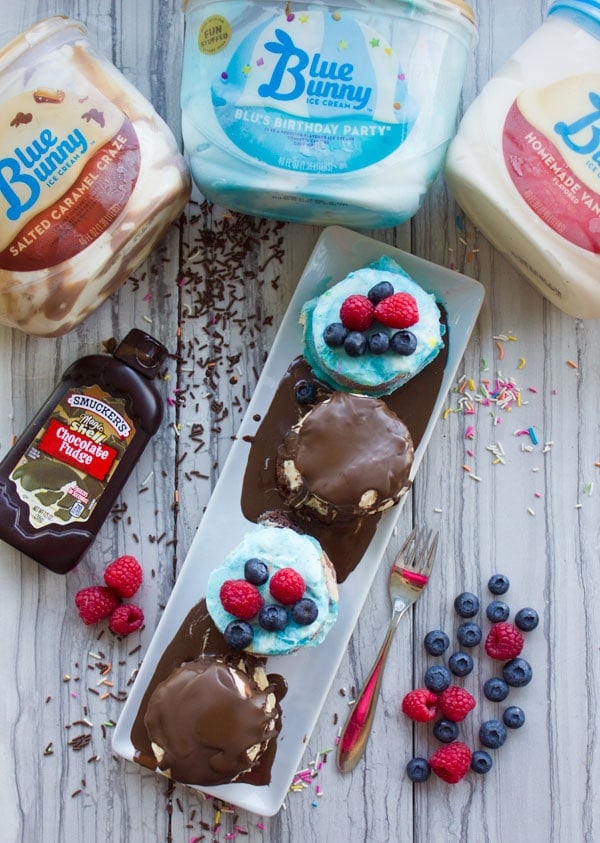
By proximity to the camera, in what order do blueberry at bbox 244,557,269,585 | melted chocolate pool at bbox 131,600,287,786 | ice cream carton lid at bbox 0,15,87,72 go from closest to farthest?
ice cream carton lid at bbox 0,15,87,72 < blueberry at bbox 244,557,269,585 < melted chocolate pool at bbox 131,600,287,786

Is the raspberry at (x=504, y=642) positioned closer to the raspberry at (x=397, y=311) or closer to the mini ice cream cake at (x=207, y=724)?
the mini ice cream cake at (x=207, y=724)

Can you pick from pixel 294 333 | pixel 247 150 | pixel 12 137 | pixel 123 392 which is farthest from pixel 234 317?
pixel 12 137

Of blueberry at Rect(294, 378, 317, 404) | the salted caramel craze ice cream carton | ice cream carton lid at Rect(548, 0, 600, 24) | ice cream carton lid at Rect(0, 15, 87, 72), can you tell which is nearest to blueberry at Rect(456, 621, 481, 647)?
blueberry at Rect(294, 378, 317, 404)

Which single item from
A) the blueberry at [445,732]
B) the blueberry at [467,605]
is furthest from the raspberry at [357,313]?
the blueberry at [445,732]

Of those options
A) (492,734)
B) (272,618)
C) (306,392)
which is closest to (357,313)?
(306,392)

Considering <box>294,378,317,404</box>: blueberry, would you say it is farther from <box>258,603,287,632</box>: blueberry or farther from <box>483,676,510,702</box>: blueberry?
<box>483,676,510,702</box>: blueberry
